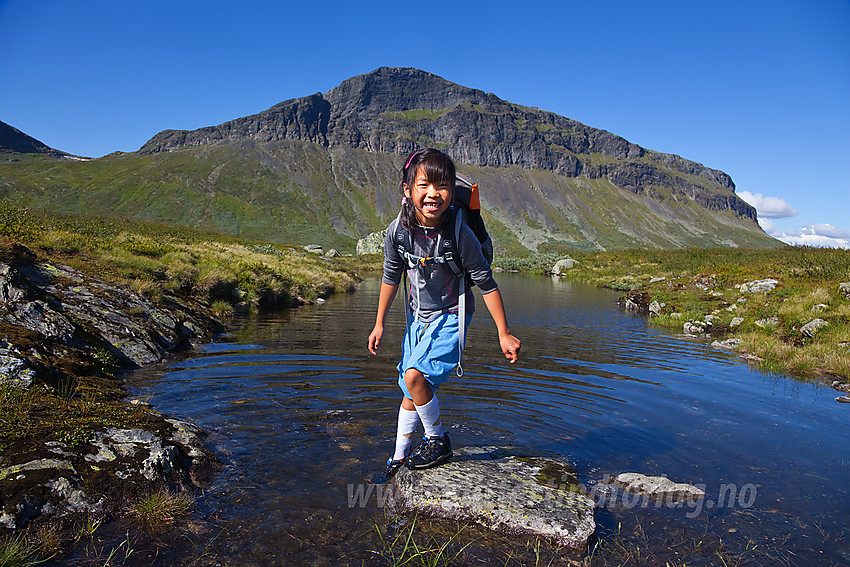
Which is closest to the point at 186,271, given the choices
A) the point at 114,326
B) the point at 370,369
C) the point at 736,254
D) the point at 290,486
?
the point at 114,326

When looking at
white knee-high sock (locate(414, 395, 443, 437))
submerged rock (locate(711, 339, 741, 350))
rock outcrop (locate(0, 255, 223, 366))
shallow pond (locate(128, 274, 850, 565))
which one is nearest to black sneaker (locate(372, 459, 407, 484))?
shallow pond (locate(128, 274, 850, 565))

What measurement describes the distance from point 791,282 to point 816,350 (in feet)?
39.4

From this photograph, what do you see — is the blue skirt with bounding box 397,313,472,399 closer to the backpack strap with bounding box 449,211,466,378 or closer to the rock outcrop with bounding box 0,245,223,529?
the backpack strap with bounding box 449,211,466,378

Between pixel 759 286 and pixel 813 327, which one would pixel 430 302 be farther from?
pixel 759 286

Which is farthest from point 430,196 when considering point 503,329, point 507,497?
point 507,497

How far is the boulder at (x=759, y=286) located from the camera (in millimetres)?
21023

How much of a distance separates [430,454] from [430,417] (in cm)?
35

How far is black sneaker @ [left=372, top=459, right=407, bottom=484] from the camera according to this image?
4.56 metres

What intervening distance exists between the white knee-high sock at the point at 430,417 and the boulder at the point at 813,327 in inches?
541

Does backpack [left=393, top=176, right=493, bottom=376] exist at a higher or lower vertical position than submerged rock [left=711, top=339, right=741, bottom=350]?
higher

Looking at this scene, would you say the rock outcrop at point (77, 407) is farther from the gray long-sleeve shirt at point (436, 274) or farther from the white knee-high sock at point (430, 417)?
the gray long-sleeve shirt at point (436, 274)

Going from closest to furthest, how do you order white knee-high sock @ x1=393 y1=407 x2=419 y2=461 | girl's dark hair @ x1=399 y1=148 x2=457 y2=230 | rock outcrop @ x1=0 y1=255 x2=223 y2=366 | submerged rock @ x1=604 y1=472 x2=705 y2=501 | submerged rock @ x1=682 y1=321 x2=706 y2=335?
1. girl's dark hair @ x1=399 y1=148 x2=457 y2=230
2. submerged rock @ x1=604 y1=472 x2=705 y2=501
3. white knee-high sock @ x1=393 y1=407 x2=419 y2=461
4. rock outcrop @ x1=0 y1=255 x2=223 y2=366
5. submerged rock @ x1=682 y1=321 x2=706 y2=335

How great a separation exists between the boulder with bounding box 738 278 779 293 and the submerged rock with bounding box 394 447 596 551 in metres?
21.3

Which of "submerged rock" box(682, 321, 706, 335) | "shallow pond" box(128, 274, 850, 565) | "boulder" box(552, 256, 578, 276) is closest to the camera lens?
"shallow pond" box(128, 274, 850, 565)
